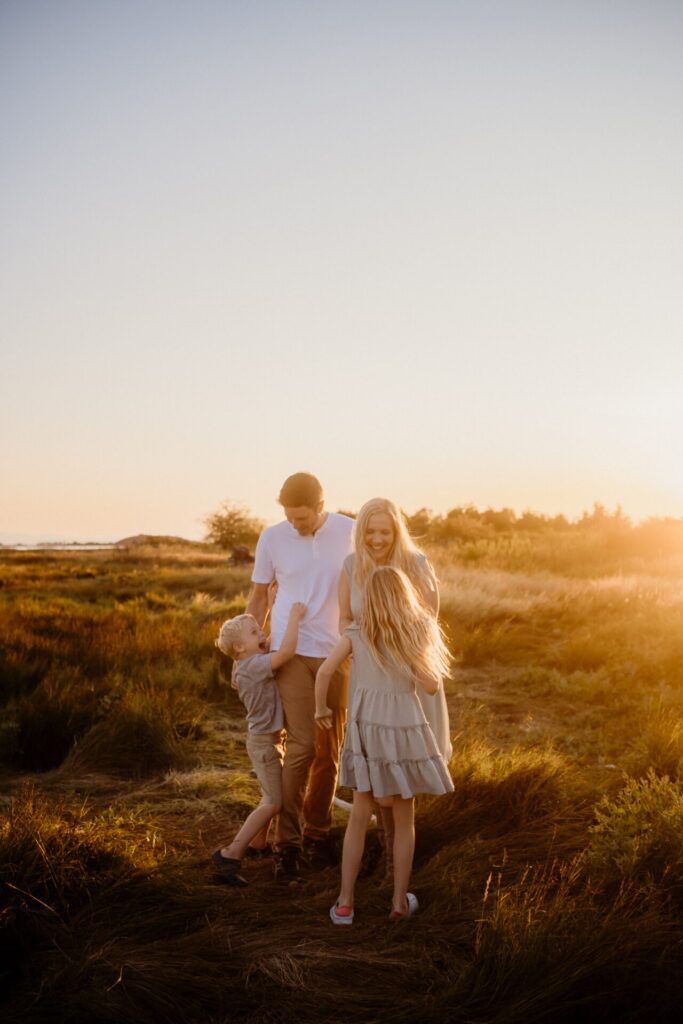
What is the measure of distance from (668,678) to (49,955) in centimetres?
716

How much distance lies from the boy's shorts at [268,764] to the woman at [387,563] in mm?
906

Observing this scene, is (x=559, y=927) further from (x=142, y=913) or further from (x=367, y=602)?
(x=142, y=913)

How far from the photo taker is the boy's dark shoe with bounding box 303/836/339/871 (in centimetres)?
438

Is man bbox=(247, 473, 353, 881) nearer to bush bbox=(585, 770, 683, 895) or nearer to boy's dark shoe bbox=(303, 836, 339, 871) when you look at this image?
boy's dark shoe bbox=(303, 836, 339, 871)

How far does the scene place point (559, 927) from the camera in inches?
118

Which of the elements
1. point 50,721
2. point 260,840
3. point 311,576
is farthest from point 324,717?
Result: point 50,721

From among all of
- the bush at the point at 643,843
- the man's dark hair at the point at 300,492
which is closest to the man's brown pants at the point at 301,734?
the man's dark hair at the point at 300,492

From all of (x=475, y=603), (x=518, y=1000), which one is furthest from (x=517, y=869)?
(x=475, y=603)

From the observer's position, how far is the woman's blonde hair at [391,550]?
3.83 meters

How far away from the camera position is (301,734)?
4270 mm

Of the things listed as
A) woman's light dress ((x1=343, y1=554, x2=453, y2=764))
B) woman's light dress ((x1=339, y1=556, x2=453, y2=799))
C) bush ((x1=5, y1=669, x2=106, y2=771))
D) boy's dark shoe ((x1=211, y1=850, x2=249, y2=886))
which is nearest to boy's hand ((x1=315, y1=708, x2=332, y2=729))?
woman's light dress ((x1=339, y1=556, x2=453, y2=799))

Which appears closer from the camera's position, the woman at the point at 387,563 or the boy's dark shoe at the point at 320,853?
the woman at the point at 387,563

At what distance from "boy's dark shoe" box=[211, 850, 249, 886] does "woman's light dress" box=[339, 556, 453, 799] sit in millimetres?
957

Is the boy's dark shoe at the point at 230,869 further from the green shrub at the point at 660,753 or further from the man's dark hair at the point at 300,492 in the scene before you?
the green shrub at the point at 660,753
